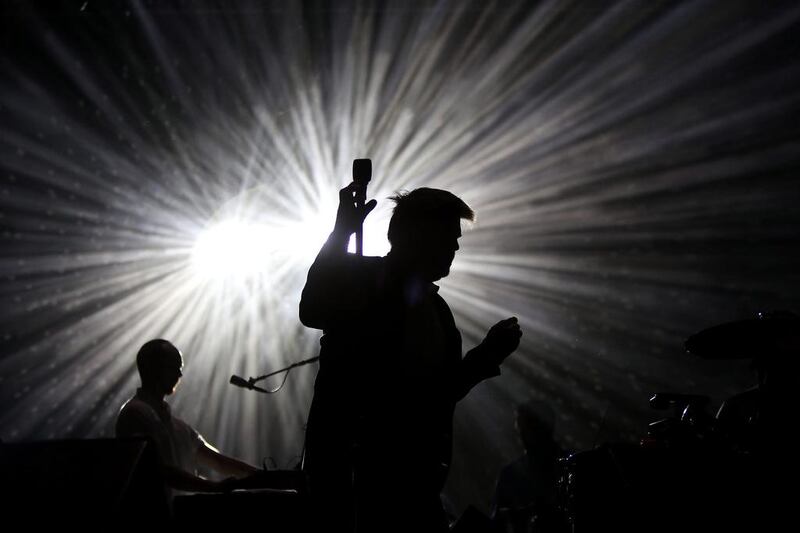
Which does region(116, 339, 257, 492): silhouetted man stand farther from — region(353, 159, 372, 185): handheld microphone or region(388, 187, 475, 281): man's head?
region(353, 159, 372, 185): handheld microphone

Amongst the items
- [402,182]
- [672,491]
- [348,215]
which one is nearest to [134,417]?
[348,215]

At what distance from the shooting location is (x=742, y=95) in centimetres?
498

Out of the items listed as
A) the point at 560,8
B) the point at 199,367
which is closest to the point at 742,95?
the point at 560,8

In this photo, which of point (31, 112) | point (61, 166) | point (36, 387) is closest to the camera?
point (31, 112)

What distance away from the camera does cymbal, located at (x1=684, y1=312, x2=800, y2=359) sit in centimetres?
203

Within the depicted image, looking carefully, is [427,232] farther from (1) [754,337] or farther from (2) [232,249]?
(2) [232,249]

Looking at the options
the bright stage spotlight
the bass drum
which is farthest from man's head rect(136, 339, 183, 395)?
the bright stage spotlight

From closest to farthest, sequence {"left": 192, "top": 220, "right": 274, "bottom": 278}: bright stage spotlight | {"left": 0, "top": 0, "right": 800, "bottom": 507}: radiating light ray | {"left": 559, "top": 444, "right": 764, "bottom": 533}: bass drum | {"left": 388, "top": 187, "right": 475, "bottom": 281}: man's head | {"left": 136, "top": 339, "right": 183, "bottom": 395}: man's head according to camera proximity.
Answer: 1. {"left": 559, "top": 444, "right": 764, "bottom": 533}: bass drum
2. {"left": 388, "top": 187, "right": 475, "bottom": 281}: man's head
3. {"left": 136, "top": 339, "right": 183, "bottom": 395}: man's head
4. {"left": 0, "top": 0, "right": 800, "bottom": 507}: radiating light ray
5. {"left": 192, "top": 220, "right": 274, "bottom": 278}: bright stage spotlight

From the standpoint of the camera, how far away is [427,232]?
180 centimetres

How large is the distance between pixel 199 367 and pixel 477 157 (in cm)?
386

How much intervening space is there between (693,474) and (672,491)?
2.7 inches

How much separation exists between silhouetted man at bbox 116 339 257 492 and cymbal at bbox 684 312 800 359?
1952 millimetres

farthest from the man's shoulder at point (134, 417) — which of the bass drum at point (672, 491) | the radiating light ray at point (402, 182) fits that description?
the radiating light ray at point (402, 182)

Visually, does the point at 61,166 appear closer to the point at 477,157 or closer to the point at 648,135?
the point at 477,157
